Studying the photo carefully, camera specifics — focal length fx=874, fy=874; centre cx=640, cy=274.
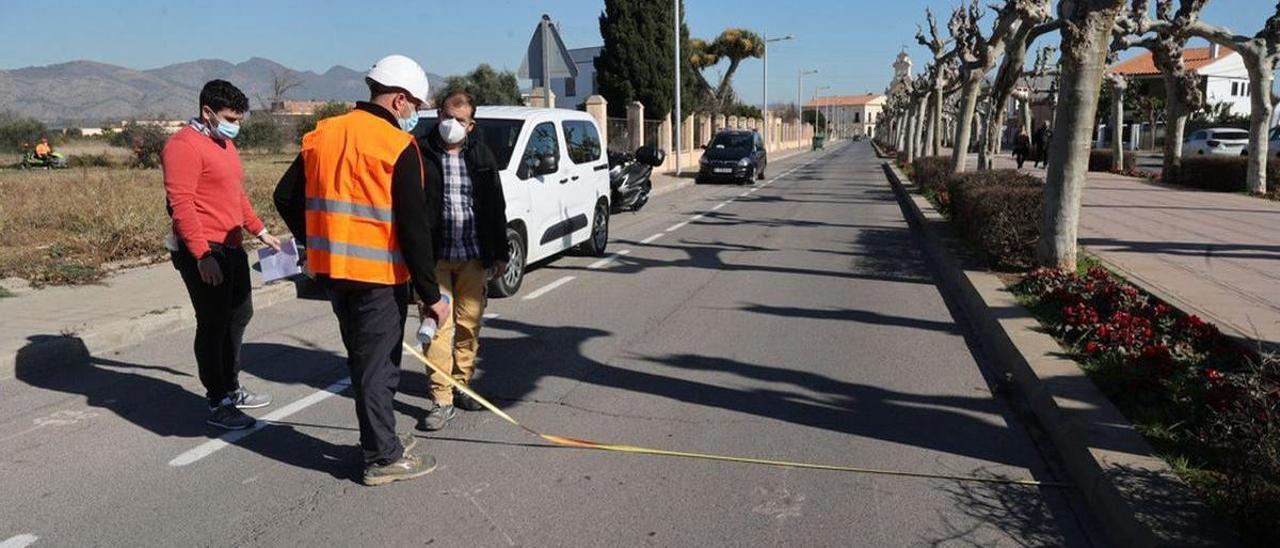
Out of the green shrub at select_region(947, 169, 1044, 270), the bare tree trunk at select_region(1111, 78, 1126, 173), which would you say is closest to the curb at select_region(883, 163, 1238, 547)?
the green shrub at select_region(947, 169, 1044, 270)

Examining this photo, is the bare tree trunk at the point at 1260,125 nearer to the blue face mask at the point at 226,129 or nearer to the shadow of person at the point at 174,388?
the shadow of person at the point at 174,388

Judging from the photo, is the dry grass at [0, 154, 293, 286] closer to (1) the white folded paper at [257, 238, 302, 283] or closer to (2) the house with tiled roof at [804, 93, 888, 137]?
(1) the white folded paper at [257, 238, 302, 283]

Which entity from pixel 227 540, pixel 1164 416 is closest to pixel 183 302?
pixel 227 540

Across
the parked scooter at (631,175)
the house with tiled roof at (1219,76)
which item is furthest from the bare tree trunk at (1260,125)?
the house with tiled roof at (1219,76)

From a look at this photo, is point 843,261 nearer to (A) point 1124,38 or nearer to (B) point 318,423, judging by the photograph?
(B) point 318,423

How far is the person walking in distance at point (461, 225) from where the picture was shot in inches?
183

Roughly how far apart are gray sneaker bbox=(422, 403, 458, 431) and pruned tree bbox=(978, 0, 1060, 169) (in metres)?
11.3

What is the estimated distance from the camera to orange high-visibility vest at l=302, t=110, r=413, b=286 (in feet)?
11.8

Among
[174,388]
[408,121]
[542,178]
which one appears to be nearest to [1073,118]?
[542,178]

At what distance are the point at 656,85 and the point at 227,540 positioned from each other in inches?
1399

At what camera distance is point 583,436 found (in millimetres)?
4715

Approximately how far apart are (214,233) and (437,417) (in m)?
1.53

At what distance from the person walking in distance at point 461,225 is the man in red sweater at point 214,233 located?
0.96 meters

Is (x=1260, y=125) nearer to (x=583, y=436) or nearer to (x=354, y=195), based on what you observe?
(x=583, y=436)
